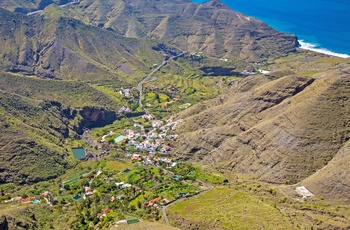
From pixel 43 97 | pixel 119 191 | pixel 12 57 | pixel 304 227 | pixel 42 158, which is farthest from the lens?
pixel 12 57

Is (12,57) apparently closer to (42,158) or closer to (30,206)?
(42,158)

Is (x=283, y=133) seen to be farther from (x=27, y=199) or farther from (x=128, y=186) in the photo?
(x=27, y=199)

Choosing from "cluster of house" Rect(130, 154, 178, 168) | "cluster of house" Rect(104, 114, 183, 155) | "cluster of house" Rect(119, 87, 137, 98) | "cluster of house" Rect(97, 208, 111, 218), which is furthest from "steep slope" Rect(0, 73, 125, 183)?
"cluster of house" Rect(97, 208, 111, 218)

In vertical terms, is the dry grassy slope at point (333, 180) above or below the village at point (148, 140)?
above

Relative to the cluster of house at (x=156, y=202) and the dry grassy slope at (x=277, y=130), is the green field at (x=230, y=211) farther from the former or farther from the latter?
the dry grassy slope at (x=277, y=130)

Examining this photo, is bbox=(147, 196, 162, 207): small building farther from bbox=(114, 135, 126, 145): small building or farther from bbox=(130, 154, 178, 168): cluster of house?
bbox=(114, 135, 126, 145): small building

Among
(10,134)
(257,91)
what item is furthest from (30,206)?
(257,91)

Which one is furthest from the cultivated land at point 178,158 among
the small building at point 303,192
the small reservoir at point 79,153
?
the small reservoir at point 79,153
